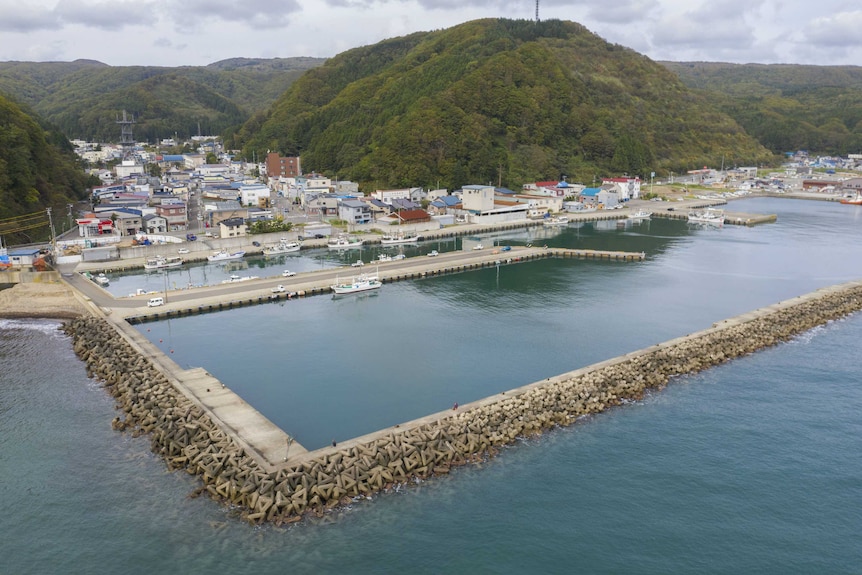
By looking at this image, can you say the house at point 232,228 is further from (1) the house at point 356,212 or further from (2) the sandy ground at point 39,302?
(2) the sandy ground at point 39,302

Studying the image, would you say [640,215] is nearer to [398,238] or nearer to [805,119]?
[398,238]

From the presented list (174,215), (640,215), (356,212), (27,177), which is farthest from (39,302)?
(640,215)

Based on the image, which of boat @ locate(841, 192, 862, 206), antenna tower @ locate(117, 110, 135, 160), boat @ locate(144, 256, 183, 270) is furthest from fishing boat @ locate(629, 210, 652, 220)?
antenna tower @ locate(117, 110, 135, 160)

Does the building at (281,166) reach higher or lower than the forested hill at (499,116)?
lower

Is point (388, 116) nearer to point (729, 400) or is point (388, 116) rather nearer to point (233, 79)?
point (729, 400)

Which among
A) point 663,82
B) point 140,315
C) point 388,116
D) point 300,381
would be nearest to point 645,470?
point 300,381

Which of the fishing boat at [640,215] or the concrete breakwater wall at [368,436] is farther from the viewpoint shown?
the fishing boat at [640,215]

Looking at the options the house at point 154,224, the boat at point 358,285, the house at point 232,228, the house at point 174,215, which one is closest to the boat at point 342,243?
the house at point 232,228
